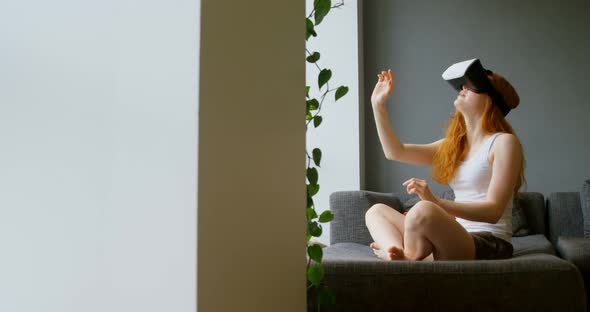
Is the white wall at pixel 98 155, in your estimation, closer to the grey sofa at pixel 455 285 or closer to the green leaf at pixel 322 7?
the green leaf at pixel 322 7

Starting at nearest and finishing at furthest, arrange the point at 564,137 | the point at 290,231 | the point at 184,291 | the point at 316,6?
the point at 184,291
the point at 290,231
the point at 316,6
the point at 564,137

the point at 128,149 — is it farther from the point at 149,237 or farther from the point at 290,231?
the point at 290,231

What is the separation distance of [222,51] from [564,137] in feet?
13.0

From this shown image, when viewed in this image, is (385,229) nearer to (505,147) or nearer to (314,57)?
(505,147)

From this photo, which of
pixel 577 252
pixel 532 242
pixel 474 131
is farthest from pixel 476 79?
pixel 532 242

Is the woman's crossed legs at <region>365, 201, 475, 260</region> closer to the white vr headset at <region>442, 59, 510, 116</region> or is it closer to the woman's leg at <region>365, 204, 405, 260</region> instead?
the woman's leg at <region>365, 204, 405, 260</region>

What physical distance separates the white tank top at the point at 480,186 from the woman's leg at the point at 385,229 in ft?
0.81

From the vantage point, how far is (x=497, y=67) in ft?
14.2

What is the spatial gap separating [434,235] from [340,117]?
244 centimetres

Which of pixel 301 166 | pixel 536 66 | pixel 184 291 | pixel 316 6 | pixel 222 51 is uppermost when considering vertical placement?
pixel 536 66

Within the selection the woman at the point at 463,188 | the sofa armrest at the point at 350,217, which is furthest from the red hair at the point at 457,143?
the sofa armrest at the point at 350,217

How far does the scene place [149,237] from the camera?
60 cm

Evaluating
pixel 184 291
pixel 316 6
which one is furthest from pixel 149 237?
pixel 316 6

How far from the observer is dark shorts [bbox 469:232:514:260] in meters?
2.17
